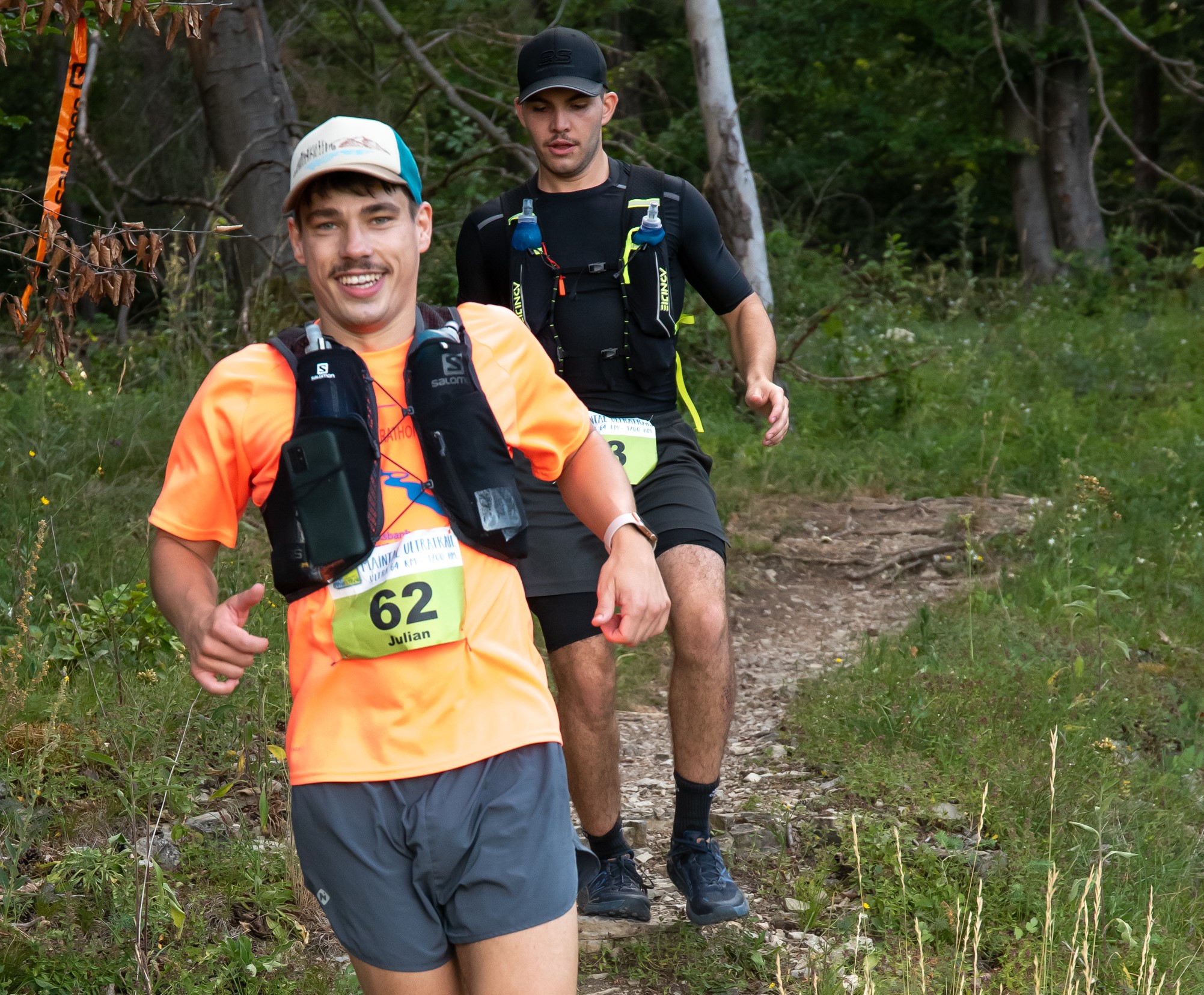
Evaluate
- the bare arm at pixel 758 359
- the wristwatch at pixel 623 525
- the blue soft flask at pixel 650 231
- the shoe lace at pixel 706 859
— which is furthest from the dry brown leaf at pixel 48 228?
the shoe lace at pixel 706 859

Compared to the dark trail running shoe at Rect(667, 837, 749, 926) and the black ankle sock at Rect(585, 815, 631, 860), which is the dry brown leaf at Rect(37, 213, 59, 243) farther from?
the dark trail running shoe at Rect(667, 837, 749, 926)

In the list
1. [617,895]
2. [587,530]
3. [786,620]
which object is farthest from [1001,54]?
[617,895]

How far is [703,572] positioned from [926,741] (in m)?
1.57

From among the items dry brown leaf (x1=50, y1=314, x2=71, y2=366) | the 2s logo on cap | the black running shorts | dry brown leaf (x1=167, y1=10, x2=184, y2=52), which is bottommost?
the black running shorts

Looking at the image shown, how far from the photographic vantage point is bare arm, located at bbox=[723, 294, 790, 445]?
11.5 feet

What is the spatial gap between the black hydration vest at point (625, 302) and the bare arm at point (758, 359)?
10.4 inches

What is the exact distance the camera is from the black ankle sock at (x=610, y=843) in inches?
145

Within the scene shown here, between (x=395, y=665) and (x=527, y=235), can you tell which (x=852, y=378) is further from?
(x=395, y=665)

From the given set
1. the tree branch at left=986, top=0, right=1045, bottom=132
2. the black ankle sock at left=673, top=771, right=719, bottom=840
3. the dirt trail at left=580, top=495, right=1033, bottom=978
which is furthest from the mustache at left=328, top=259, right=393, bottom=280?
the tree branch at left=986, top=0, right=1045, bottom=132

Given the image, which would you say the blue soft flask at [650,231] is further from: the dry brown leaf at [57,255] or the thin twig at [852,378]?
the thin twig at [852,378]

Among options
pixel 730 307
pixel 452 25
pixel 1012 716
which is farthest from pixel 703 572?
pixel 452 25

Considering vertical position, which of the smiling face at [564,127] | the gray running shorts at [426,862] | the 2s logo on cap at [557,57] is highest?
the 2s logo on cap at [557,57]

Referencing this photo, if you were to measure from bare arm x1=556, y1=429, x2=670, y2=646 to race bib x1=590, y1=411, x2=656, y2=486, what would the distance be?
3.54 feet

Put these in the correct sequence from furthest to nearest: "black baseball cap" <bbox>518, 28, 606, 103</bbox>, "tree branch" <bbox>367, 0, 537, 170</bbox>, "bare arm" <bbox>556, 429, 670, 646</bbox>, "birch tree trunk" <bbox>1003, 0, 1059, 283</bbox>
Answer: "birch tree trunk" <bbox>1003, 0, 1059, 283</bbox> < "tree branch" <bbox>367, 0, 537, 170</bbox> < "black baseball cap" <bbox>518, 28, 606, 103</bbox> < "bare arm" <bbox>556, 429, 670, 646</bbox>
